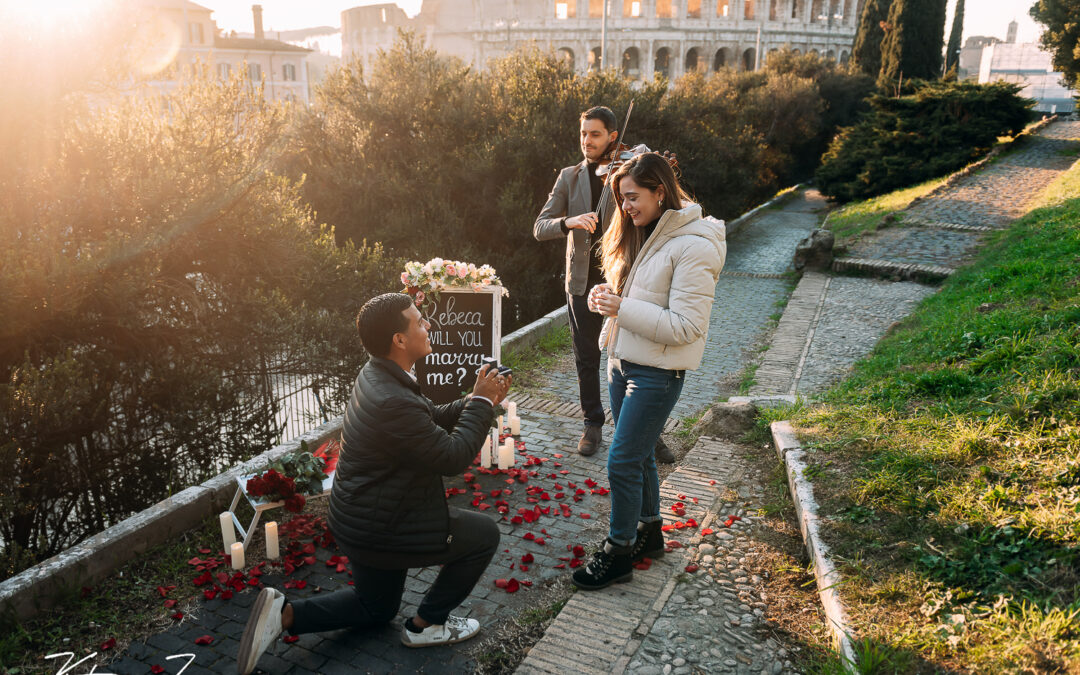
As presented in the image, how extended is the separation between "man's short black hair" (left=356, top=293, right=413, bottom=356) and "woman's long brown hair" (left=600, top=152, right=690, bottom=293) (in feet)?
4.35

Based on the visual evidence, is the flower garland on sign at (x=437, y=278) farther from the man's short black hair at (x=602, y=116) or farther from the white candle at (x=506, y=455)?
the man's short black hair at (x=602, y=116)

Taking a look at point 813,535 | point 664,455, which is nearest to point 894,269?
point 664,455

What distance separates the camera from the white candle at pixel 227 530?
→ 4250 millimetres

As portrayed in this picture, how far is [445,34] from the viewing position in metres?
73.0

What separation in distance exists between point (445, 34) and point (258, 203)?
71240mm

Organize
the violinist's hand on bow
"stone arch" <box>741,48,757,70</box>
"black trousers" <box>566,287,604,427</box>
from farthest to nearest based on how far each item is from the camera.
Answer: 1. "stone arch" <box>741,48,757,70</box>
2. "black trousers" <box>566,287,604,427</box>
3. the violinist's hand on bow

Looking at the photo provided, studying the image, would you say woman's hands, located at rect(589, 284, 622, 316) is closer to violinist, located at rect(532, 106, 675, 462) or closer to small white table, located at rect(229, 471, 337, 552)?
violinist, located at rect(532, 106, 675, 462)

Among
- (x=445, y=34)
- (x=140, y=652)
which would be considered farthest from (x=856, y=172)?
(x=445, y=34)

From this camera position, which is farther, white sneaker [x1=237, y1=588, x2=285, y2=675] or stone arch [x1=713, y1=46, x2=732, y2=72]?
stone arch [x1=713, y1=46, x2=732, y2=72]

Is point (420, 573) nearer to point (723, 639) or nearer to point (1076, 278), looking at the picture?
point (723, 639)

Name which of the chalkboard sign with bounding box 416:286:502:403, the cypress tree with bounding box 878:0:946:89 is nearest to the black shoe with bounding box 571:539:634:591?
the chalkboard sign with bounding box 416:286:502:403

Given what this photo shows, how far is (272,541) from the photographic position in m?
4.28

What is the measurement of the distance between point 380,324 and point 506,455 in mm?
2597

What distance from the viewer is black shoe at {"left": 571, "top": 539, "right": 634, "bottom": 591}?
3977mm
